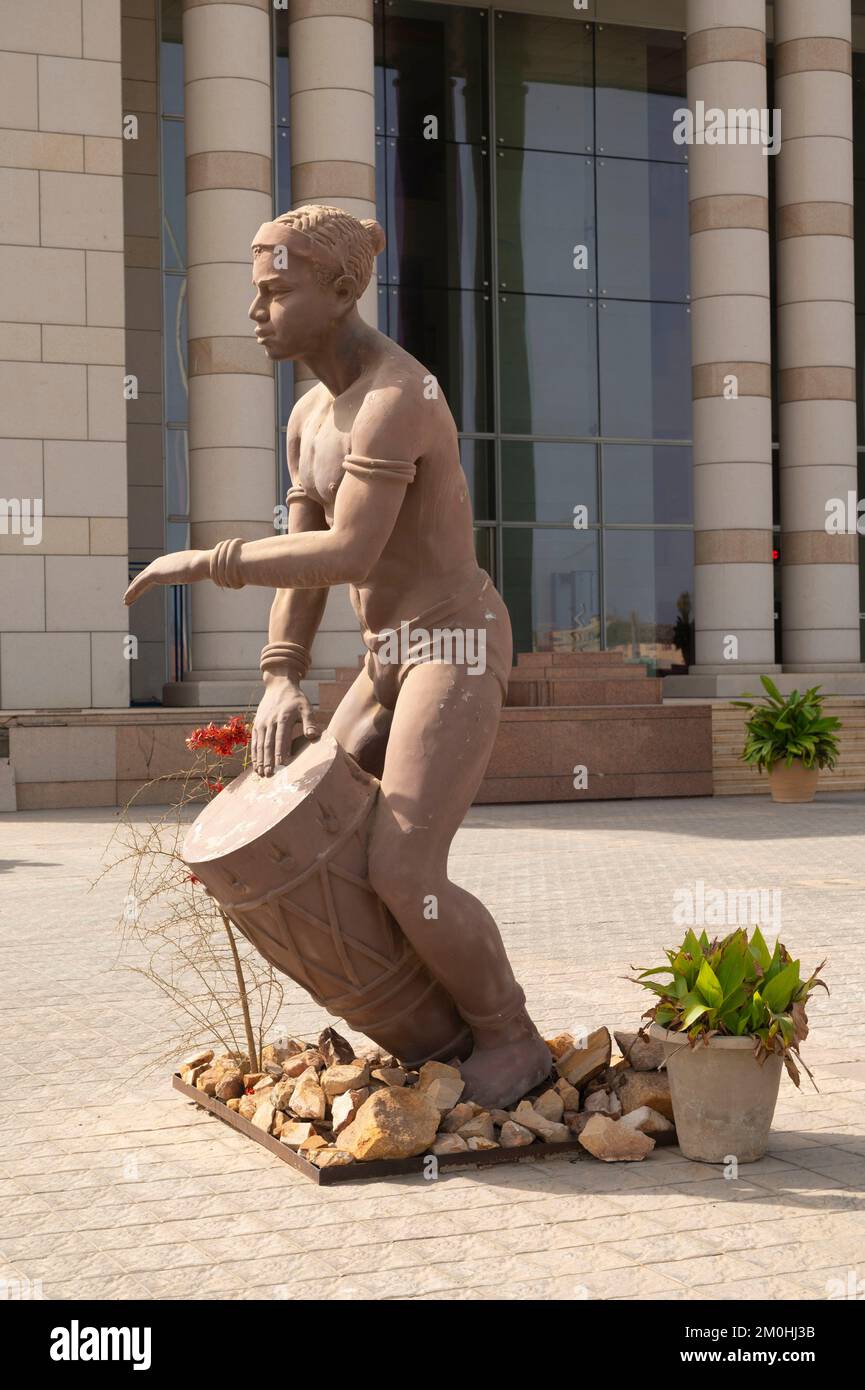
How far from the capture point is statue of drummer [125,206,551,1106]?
17.8ft

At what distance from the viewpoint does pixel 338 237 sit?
5668 mm

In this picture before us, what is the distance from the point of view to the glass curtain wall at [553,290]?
30609 mm

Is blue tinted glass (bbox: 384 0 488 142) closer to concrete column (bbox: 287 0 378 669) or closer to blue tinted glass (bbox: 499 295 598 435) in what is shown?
blue tinted glass (bbox: 499 295 598 435)

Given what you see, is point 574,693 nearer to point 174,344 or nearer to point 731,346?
point 731,346

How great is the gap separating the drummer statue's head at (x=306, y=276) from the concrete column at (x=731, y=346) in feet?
64.6

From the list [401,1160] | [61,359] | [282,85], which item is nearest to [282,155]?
[282,85]

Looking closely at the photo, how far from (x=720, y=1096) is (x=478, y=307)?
27.1 m

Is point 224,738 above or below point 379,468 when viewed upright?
below

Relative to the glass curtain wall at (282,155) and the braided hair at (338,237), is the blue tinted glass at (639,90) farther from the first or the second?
the braided hair at (338,237)

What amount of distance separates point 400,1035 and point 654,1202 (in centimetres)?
122


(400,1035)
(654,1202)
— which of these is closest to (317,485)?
(400,1035)

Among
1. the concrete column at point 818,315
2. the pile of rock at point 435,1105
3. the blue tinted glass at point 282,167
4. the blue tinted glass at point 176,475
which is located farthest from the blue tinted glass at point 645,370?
the pile of rock at point 435,1105
